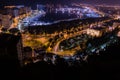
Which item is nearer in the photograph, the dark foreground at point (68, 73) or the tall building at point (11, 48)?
the dark foreground at point (68, 73)

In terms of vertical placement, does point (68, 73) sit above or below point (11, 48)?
above

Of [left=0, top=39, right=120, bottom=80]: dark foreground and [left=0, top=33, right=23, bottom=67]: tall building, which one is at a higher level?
[left=0, top=39, right=120, bottom=80]: dark foreground

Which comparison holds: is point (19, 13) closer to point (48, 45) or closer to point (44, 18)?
point (44, 18)

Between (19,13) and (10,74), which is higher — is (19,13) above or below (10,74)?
below

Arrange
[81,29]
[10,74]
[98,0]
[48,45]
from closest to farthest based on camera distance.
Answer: [10,74] → [48,45] → [81,29] → [98,0]

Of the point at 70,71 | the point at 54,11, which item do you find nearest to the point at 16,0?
the point at 54,11

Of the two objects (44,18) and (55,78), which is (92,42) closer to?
(55,78)

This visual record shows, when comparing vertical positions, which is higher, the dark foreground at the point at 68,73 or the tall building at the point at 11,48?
the dark foreground at the point at 68,73

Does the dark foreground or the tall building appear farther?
the tall building

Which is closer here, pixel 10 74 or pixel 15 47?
pixel 10 74

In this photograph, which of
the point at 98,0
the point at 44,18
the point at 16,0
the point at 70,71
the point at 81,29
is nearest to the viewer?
the point at 70,71

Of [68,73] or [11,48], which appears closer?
[68,73]
